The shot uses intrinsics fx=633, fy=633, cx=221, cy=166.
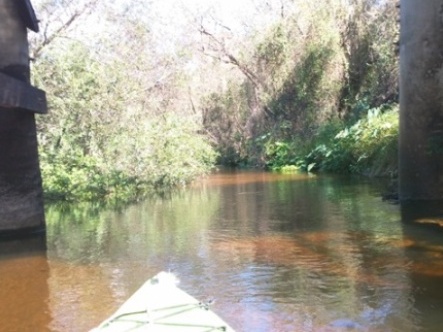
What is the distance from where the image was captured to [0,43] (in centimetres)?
1269

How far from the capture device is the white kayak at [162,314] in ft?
14.7

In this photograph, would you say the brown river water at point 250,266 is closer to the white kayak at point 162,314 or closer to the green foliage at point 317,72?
the white kayak at point 162,314

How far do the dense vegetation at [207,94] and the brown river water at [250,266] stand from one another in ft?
A: 19.0

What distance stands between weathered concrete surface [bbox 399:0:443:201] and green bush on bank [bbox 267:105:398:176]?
7137mm

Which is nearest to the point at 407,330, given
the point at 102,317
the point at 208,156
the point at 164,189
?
the point at 102,317

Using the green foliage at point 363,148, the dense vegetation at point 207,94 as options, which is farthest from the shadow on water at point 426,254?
the dense vegetation at point 207,94

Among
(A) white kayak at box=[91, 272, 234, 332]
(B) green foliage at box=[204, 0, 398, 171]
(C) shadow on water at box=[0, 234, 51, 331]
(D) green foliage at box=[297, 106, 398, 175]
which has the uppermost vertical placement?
(B) green foliage at box=[204, 0, 398, 171]

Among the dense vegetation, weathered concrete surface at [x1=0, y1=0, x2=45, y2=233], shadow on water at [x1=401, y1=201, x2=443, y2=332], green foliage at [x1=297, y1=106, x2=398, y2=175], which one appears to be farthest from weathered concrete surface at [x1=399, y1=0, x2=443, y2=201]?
weathered concrete surface at [x1=0, y1=0, x2=45, y2=233]

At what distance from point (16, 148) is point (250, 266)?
6141 mm

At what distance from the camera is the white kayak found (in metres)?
4.48

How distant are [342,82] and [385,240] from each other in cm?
2350

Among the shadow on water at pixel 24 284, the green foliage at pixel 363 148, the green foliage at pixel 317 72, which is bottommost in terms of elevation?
the shadow on water at pixel 24 284

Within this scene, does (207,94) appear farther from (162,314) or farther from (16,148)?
(162,314)

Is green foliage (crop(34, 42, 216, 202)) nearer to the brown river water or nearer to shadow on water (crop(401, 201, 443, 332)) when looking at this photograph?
the brown river water
